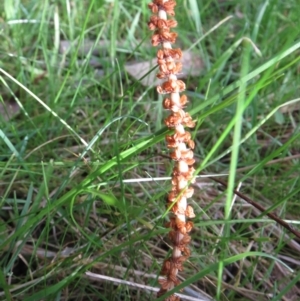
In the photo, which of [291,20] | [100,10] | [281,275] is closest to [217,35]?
[291,20]

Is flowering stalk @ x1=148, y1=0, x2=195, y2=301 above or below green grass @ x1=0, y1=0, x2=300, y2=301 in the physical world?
above

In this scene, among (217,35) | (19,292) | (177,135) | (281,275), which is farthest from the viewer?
(217,35)

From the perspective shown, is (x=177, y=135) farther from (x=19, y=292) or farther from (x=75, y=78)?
(x=75, y=78)

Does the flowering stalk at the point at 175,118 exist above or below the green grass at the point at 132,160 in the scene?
above

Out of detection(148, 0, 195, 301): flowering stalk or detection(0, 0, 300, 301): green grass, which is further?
detection(0, 0, 300, 301): green grass
